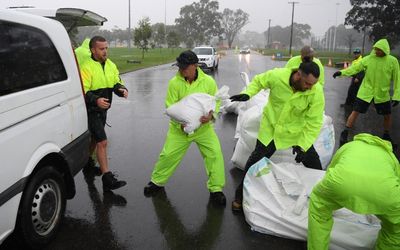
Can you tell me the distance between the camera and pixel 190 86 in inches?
162

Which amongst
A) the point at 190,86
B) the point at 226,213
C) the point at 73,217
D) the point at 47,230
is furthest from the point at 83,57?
the point at 226,213

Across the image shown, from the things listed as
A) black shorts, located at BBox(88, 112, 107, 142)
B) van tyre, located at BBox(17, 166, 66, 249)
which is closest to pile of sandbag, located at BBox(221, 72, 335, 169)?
black shorts, located at BBox(88, 112, 107, 142)

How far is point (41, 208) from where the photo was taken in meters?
3.17

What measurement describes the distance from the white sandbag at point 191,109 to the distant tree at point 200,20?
103101 millimetres

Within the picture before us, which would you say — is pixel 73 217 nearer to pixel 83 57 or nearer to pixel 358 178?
pixel 83 57

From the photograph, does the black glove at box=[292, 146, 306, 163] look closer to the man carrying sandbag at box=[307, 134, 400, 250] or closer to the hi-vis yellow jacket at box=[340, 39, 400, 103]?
the man carrying sandbag at box=[307, 134, 400, 250]

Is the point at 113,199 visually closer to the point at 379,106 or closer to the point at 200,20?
the point at 379,106

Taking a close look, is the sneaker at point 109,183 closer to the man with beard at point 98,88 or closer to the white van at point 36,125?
the man with beard at point 98,88

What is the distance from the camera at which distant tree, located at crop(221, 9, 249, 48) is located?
126812mm

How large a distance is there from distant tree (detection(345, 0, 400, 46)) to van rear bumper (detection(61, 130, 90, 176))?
3900 centimetres

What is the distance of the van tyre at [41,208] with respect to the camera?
9.63 ft

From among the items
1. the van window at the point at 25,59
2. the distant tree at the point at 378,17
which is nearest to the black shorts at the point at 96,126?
the van window at the point at 25,59

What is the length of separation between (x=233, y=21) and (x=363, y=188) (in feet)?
430

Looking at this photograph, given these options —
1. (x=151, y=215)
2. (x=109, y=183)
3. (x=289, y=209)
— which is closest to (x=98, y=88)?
(x=109, y=183)
